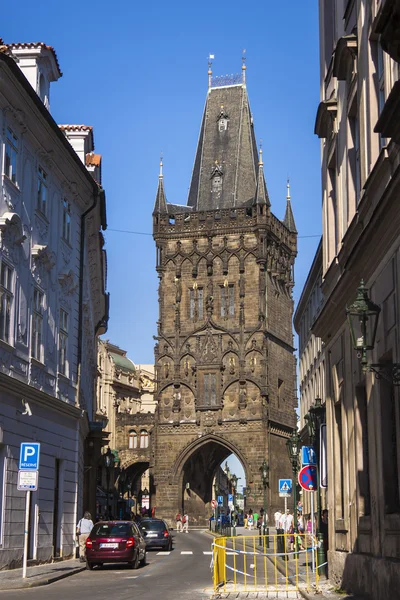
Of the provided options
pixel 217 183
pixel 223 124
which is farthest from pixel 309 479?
pixel 223 124

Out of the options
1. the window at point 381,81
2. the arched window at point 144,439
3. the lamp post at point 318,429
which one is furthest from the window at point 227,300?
the window at point 381,81

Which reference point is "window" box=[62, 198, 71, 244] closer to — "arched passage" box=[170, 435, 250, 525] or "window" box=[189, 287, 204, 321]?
"arched passage" box=[170, 435, 250, 525]

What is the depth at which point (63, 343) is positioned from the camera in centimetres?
2855

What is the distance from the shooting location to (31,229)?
24734 millimetres

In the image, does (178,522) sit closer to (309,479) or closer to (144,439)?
(144,439)

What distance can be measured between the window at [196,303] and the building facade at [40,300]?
152ft

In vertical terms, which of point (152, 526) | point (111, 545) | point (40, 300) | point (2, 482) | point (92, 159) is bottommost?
point (111, 545)

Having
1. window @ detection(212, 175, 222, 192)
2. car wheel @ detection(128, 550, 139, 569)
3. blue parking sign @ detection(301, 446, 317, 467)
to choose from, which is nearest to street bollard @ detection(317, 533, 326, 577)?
blue parking sign @ detection(301, 446, 317, 467)

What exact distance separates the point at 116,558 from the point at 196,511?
5634 cm

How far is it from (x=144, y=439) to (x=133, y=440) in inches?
44.4

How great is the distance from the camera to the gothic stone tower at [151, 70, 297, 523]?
251 ft

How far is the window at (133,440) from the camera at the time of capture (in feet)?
303

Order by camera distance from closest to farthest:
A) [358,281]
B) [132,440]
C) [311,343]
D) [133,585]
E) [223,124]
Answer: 1. [358,281]
2. [133,585]
3. [311,343]
4. [223,124]
5. [132,440]

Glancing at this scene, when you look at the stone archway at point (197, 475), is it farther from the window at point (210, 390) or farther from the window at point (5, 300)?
the window at point (5, 300)
